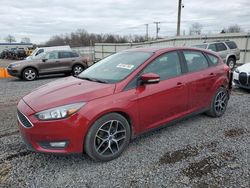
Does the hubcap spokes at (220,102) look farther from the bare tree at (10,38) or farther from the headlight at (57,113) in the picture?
the bare tree at (10,38)

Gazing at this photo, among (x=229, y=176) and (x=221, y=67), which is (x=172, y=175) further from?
(x=221, y=67)

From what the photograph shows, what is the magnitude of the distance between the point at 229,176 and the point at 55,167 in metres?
2.28

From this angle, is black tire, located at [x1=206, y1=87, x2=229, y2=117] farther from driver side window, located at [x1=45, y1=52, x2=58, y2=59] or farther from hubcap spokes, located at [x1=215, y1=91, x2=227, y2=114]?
driver side window, located at [x1=45, y1=52, x2=58, y2=59]

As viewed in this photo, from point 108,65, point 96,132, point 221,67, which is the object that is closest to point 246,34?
point 221,67

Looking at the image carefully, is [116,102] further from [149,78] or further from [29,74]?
[29,74]

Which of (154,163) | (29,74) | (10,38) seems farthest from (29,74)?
(10,38)

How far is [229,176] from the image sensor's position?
2775 millimetres

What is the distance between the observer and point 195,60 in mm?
4363

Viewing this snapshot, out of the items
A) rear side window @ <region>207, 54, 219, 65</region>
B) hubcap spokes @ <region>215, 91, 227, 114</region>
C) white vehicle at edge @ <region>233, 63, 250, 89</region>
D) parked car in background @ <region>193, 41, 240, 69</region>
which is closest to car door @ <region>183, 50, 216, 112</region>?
rear side window @ <region>207, 54, 219, 65</region>

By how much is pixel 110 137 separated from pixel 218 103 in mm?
2778

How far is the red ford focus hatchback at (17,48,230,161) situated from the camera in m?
2.83

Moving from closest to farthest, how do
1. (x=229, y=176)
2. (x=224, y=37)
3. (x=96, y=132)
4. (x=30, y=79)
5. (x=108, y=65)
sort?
(x=229, y=176) → (x=96, y=132) → (x=108, y=65) → (x=30, y=79) → (x=224, y=37)

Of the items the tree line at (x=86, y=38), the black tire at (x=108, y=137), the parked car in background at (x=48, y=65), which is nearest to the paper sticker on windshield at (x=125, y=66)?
the black tire at (x=108, y=137)

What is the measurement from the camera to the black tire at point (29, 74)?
1134 cm
